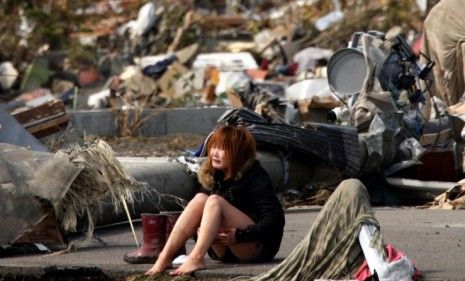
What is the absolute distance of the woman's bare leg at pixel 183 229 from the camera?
7629 millimetres

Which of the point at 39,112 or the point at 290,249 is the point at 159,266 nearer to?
the point at 290,249

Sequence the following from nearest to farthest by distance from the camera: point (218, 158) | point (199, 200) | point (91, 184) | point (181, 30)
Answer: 1. point (199, 200)
2. point (218, 158)
3. point (91, 184)
4. point (181, 30)

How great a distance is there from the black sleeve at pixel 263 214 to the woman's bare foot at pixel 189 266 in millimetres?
277

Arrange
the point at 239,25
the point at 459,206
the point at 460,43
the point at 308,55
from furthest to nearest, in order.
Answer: the point at 239,25 < the point at 308,55 < the point at 460,43 < the point at 459,206

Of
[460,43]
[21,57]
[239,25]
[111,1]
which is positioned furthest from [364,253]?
[111,1]

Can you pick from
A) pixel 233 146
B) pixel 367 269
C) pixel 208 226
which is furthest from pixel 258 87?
pixel 367 269

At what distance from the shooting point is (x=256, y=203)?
780 centimetres

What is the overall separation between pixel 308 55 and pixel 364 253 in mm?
17544

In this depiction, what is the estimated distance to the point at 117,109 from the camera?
16.7 metres

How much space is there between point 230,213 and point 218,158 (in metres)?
0.32

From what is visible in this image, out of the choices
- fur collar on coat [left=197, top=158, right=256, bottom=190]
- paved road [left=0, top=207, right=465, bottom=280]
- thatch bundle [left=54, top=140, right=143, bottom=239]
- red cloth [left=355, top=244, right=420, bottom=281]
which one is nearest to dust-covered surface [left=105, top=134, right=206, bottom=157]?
paved road [left=0, top=207, right=465, bottom=280]

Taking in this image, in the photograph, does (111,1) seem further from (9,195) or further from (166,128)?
(9,195)

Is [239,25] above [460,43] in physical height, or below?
below

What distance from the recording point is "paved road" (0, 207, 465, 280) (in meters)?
7.72
